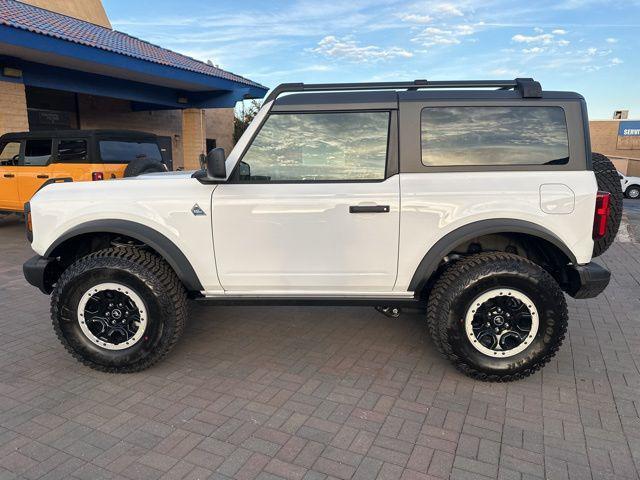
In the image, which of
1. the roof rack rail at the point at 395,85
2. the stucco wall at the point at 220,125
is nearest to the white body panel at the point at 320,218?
the roof rack rail at the point at 395,85

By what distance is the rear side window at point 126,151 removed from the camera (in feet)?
26.2

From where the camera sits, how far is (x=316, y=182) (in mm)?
3283

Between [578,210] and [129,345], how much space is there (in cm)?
336

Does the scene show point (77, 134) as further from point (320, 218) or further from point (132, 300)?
point (320, 218)

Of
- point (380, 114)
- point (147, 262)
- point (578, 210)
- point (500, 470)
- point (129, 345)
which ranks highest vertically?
point (380, 114)

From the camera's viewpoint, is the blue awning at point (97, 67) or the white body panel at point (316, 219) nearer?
the white body panel at point (316, 219)

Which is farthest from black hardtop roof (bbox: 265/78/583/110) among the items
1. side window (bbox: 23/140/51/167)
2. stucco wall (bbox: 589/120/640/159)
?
stucco wall (bbox: 589/120/640/159)

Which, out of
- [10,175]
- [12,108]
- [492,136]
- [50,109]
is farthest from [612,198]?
[50,109]

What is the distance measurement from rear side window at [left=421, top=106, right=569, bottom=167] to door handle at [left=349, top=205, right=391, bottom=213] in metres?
0.44

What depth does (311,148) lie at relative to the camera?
3.31 metres

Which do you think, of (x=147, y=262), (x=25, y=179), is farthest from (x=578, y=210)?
(x=25, y=179)

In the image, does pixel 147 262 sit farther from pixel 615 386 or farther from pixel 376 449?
pixel 615 386

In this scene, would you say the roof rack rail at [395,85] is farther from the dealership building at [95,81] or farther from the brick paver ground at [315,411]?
the dealership building at [95,81]

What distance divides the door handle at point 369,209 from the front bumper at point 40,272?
2.39 metres
